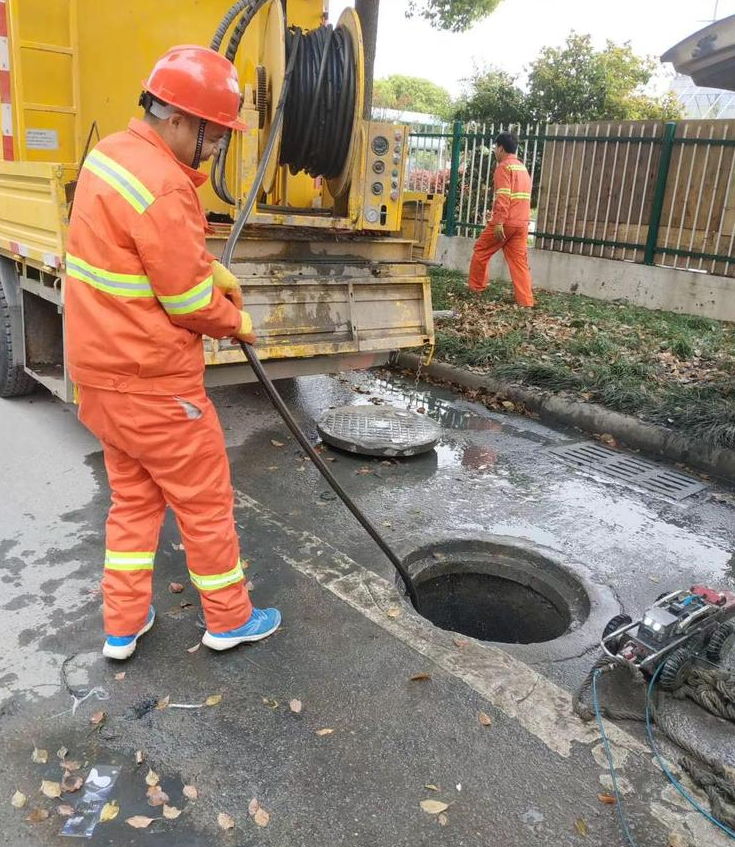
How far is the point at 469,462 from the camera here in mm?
4852

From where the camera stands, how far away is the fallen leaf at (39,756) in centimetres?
223

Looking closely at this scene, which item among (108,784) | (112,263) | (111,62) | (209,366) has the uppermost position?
(111,62)

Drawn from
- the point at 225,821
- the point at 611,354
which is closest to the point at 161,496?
the point at 225,821

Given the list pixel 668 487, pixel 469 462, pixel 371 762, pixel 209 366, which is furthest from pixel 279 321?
pixel 371 762

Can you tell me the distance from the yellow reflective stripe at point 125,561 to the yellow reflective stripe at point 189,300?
0.91 metres

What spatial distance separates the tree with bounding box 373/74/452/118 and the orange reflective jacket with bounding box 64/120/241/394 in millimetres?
46832

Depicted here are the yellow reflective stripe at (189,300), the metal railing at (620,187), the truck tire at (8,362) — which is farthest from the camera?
the metal railing at (620,187)

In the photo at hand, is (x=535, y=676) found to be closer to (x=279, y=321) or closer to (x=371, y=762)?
(x=371, y=762)

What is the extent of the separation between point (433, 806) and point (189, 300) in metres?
1.71

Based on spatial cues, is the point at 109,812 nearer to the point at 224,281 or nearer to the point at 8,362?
the point at 224,281

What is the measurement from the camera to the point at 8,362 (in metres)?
5.25

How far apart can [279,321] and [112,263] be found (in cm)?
238

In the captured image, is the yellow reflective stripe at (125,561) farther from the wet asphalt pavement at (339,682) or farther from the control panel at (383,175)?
the control panel at (383,175)

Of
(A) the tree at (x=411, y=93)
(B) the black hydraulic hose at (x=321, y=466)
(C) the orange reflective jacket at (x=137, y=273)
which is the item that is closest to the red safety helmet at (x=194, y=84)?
(C) the orange reflective jacket at (x=137, y=273)
